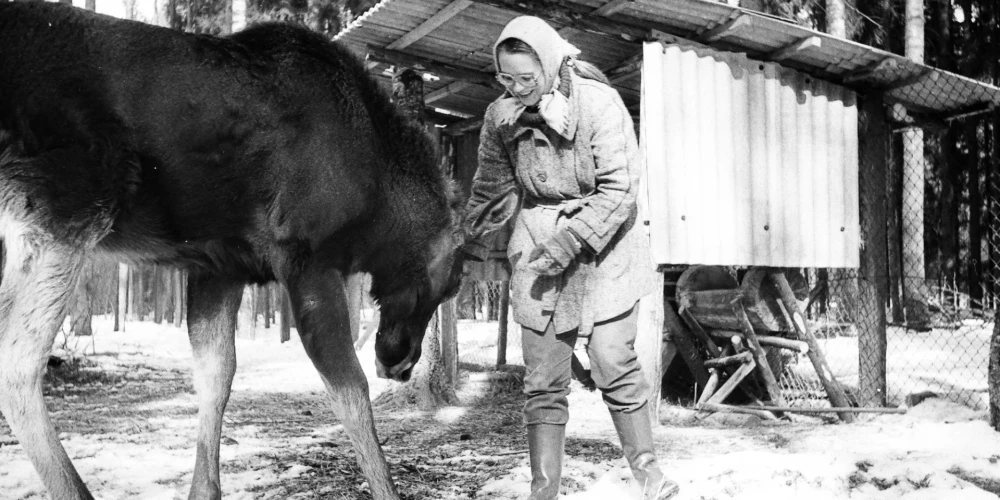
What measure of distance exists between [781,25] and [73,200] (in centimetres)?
516

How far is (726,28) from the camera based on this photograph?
6.47m

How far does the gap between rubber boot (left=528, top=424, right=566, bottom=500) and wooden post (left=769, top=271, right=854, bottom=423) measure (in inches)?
178

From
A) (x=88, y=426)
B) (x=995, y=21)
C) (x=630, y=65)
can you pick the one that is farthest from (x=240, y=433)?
(x=995, y=21)

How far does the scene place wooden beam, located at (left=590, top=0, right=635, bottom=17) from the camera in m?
6.09

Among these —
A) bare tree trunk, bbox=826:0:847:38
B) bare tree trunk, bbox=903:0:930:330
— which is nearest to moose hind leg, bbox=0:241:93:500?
bare tree trunk, bbox=826:0:847:38

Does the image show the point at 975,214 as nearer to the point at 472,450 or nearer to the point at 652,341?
the point at 652,341

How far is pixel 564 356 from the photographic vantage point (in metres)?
3.58

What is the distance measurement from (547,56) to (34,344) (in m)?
2.26

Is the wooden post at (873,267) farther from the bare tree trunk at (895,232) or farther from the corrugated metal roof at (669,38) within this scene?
the bare tree trunk at (895,232)

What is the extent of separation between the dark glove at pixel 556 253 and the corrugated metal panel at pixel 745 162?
10.8ft

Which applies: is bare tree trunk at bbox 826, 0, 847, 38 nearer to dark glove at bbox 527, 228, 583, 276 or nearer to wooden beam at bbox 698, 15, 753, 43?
wooden beam at bbox 698, 15, 753, 43

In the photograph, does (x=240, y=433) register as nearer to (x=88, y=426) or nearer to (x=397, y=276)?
(x=88, y=426)

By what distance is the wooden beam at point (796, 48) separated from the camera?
21.4 ft

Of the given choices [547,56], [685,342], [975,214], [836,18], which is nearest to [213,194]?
[547,56]
